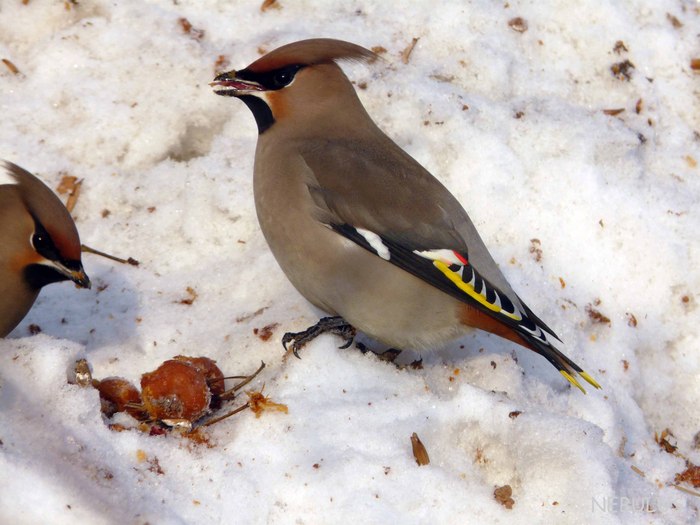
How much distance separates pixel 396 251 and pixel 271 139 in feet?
2.27

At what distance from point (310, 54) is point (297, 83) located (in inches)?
4.8

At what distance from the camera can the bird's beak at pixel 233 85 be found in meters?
3.60

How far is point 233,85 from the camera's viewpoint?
362 centimetres

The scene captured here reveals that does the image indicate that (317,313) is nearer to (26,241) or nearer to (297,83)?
(297,83)

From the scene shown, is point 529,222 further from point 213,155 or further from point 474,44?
point 213,155

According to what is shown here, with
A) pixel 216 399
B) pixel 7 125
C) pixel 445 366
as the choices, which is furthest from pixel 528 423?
pixel 7 125

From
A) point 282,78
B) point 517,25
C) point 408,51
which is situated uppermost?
point 282,78

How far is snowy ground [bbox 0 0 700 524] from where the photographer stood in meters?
2.88

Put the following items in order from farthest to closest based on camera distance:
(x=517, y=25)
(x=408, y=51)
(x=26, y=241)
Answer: (x=517, y=25) → (x=408, y=51) → (x=26, y=241)

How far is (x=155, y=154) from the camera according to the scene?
4344 mm

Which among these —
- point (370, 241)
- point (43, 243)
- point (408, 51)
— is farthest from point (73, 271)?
point (408, 51)

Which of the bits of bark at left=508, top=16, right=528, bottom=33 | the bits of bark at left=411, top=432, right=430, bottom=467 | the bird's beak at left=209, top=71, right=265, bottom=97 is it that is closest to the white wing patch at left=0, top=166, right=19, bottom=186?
the bird's beak at left=209, top=71, right=265, bottom=97

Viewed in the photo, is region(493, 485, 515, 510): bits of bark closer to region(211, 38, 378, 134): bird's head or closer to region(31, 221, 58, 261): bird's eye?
region(211, 38, 378, 134): bird's head

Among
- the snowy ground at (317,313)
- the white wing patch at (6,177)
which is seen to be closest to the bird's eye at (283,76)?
the snowy ground at (317,313)
